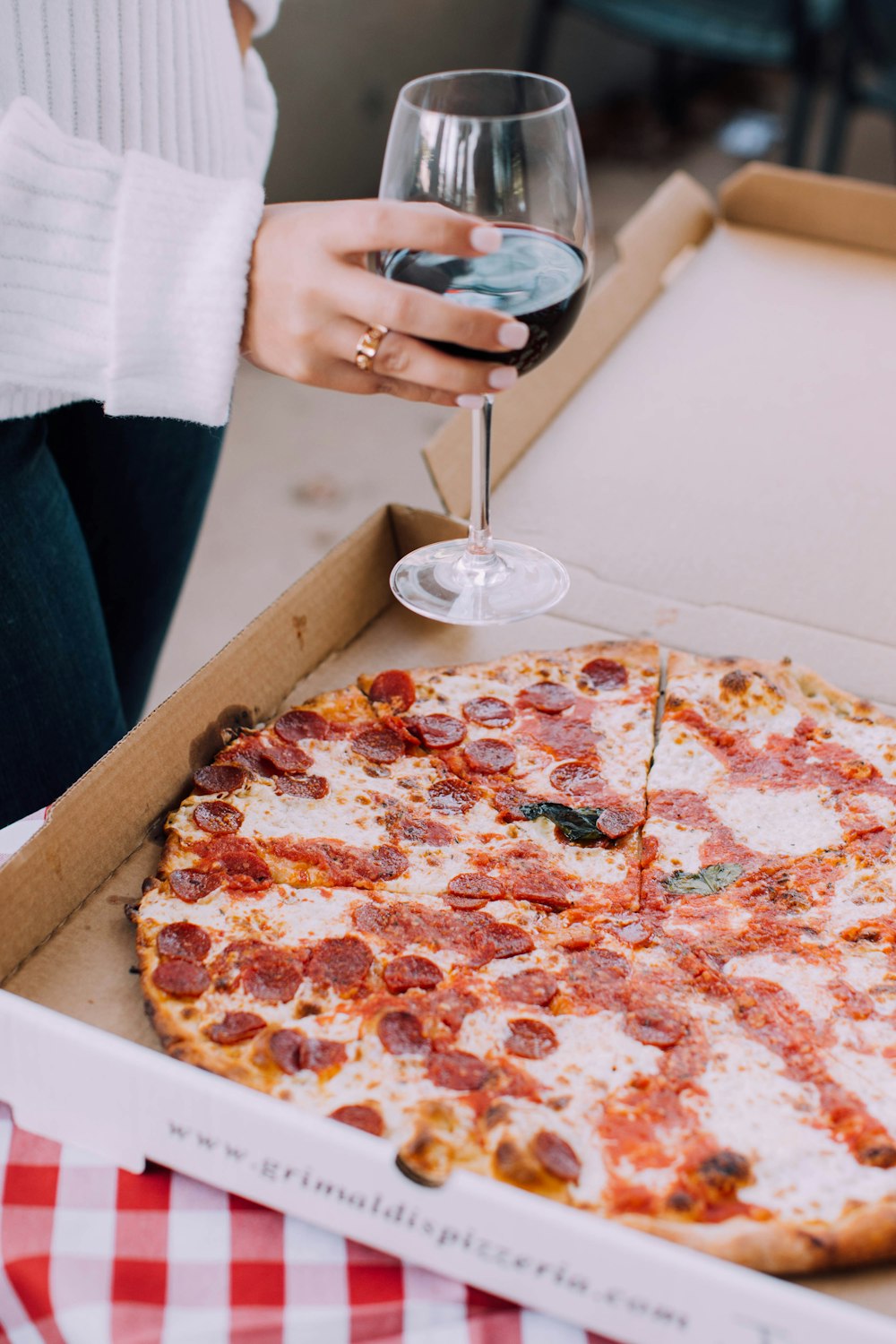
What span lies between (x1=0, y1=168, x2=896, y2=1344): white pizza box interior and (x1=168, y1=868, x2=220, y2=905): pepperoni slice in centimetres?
4

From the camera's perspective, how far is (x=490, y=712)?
3.98 ft

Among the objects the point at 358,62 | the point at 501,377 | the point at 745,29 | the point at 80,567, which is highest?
the point at 501,377

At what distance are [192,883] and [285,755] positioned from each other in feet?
0.58

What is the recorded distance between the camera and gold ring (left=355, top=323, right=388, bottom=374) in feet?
2.66

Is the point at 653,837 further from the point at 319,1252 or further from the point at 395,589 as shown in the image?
the point at 319,1252

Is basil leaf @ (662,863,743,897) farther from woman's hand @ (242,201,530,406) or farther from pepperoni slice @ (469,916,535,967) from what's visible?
woman's hand @ (242,201,530,406)

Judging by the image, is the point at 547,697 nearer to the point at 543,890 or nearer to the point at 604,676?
the point at 604,676

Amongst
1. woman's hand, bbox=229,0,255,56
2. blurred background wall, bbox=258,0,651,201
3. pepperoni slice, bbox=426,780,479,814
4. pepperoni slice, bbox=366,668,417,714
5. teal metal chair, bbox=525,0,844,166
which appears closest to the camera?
pepperoni slice, bbox=426,780,479,814

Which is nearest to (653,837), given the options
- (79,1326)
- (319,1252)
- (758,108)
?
(319,1252)

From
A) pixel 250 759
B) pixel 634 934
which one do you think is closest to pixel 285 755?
pixel 250 759

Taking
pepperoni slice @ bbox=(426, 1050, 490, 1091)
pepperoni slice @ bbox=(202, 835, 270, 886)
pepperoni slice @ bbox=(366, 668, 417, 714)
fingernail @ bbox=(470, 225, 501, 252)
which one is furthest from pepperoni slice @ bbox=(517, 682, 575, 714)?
fingernail @ bbox=(470, 225, 501, 252)

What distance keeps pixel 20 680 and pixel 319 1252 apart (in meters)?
0.65

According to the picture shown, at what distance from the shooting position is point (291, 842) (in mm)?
1065

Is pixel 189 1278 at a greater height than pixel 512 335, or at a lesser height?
lesser
